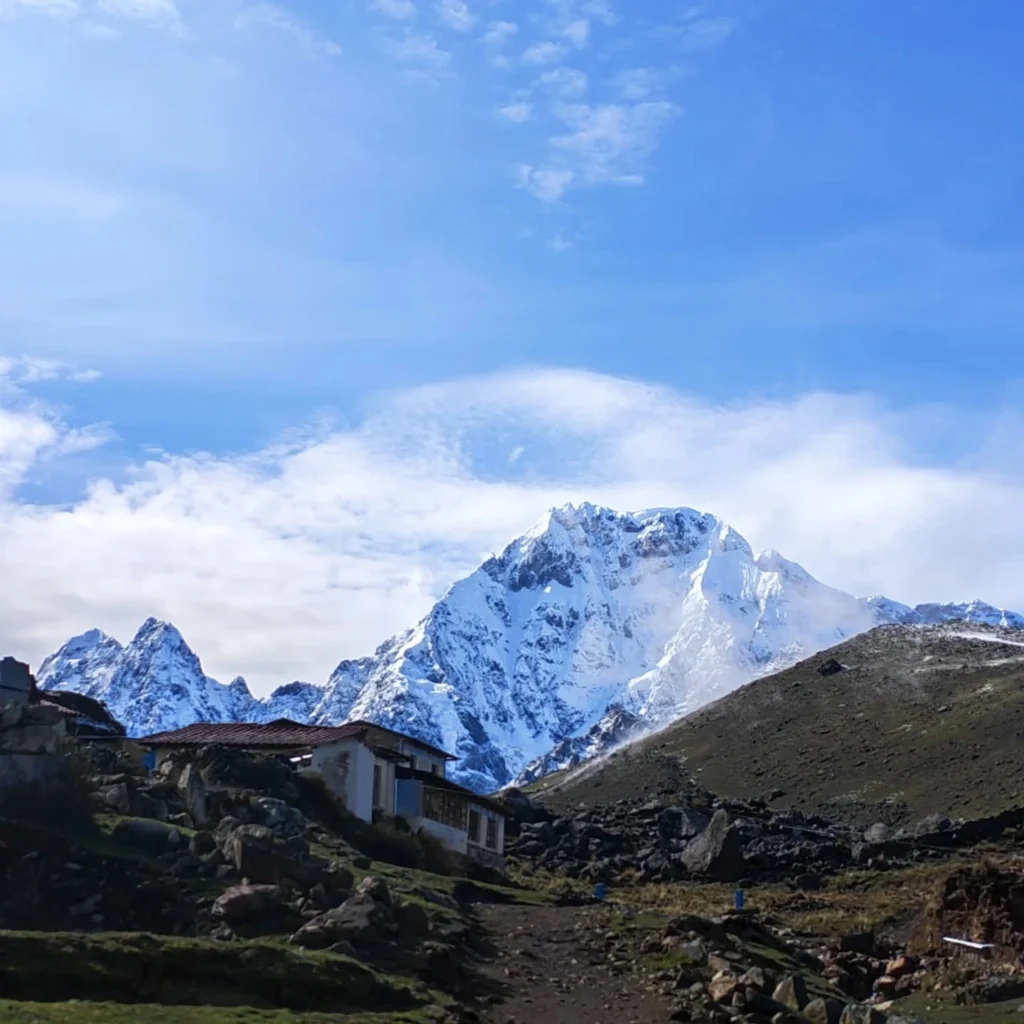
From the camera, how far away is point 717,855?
65562 mm

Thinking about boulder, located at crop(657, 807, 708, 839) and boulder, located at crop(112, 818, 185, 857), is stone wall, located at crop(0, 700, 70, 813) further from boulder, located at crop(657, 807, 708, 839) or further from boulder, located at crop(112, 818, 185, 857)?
boulder, located at crop(657, 807, 708, 839)

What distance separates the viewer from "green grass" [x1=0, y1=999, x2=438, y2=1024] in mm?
20094

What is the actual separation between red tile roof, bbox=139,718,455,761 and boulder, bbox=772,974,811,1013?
24.0 meters

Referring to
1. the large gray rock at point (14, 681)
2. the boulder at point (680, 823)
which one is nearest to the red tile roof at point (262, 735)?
the large gray rock at point (14, 681)

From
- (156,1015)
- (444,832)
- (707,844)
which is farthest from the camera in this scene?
(707,844)

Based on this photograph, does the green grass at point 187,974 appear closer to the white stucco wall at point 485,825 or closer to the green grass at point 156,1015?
the green grass at point 156,1015

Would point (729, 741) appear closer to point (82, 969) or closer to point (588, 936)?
point (588, 936)

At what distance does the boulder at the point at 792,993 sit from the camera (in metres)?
27.2

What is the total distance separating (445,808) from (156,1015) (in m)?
33.0

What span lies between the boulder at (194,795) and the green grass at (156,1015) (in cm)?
1305

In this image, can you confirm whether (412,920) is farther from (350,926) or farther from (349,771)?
(349,771)

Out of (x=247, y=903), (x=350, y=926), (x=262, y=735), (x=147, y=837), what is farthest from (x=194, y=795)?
(x=262, y=735)

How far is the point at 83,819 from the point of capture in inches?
1228

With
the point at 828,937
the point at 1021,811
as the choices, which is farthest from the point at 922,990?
the point at 1021,811
